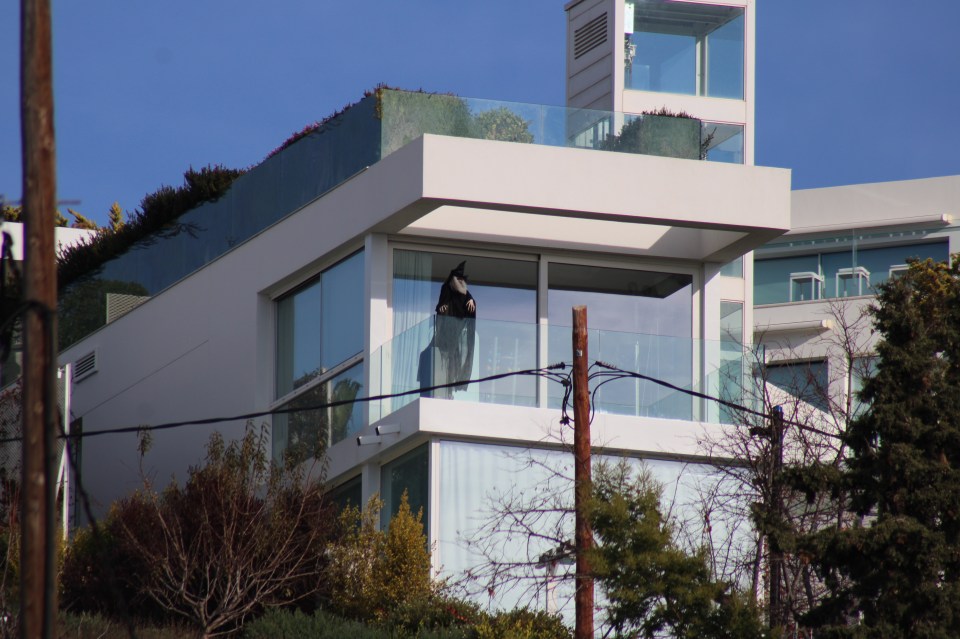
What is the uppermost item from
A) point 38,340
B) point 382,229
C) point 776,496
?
point 382,229

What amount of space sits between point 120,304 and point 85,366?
133 centimetres

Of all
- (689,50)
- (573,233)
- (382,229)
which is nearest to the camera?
(382,229)

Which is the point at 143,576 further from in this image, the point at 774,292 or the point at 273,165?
the point at 774,292

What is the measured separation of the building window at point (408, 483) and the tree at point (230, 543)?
84 cm

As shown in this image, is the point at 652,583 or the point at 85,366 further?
the point at 85,366

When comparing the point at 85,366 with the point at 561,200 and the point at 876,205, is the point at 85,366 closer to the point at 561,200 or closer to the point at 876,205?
the point at 561,200

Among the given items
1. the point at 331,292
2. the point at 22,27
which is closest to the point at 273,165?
the point at 331,292

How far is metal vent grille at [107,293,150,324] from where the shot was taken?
30123 mm

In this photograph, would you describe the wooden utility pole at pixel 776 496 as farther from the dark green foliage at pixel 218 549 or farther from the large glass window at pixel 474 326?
the dark green foliage at pixel 218 549

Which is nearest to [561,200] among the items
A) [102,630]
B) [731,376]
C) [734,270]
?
[731,376]

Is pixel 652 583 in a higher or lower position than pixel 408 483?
lower

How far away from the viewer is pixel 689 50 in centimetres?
4297

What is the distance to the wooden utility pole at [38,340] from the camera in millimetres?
12203

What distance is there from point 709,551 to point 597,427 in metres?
3.80
